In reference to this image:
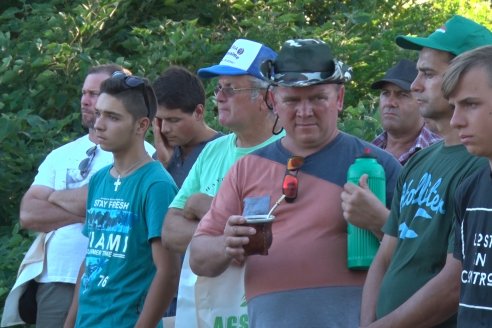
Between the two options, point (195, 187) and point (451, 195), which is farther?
point (195, 187)

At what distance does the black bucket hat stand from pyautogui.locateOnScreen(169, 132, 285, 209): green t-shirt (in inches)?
33.2

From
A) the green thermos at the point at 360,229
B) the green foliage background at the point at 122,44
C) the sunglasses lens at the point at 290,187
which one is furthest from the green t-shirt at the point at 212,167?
the green foliage background at the point at 122,44

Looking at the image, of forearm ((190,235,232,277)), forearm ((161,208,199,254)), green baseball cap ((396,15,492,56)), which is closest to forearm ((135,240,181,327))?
forearm ((161,208,199,254))

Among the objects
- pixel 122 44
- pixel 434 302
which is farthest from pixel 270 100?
pixel 122 44

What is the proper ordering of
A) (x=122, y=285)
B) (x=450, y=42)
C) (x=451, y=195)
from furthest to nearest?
(x=122, y=285) < (x=450, y=42) < (x=451, y=195)

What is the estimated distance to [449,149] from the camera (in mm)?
4457

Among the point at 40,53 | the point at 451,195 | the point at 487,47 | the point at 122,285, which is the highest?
the point at 40,53

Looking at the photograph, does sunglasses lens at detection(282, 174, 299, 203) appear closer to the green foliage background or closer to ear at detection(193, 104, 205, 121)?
ear at detection(193, 104, 205, 121)

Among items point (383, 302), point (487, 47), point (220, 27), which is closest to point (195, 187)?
point (383, 302)

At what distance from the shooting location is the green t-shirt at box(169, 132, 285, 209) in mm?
5738

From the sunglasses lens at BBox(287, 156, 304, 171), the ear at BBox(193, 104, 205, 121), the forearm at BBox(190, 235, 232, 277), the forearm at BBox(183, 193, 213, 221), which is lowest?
the forearm at BBox(190, 235, 232, 277)

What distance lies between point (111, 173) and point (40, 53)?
12.2 feet

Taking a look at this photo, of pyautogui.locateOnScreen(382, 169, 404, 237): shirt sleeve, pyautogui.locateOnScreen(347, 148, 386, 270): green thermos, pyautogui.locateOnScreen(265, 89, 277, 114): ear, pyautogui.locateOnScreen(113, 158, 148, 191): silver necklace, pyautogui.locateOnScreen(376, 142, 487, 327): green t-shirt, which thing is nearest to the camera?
pyautogui.locateOnScreen(376, 142, 487, 327): green t-shirt

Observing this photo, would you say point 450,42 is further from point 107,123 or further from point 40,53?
point 40,53
